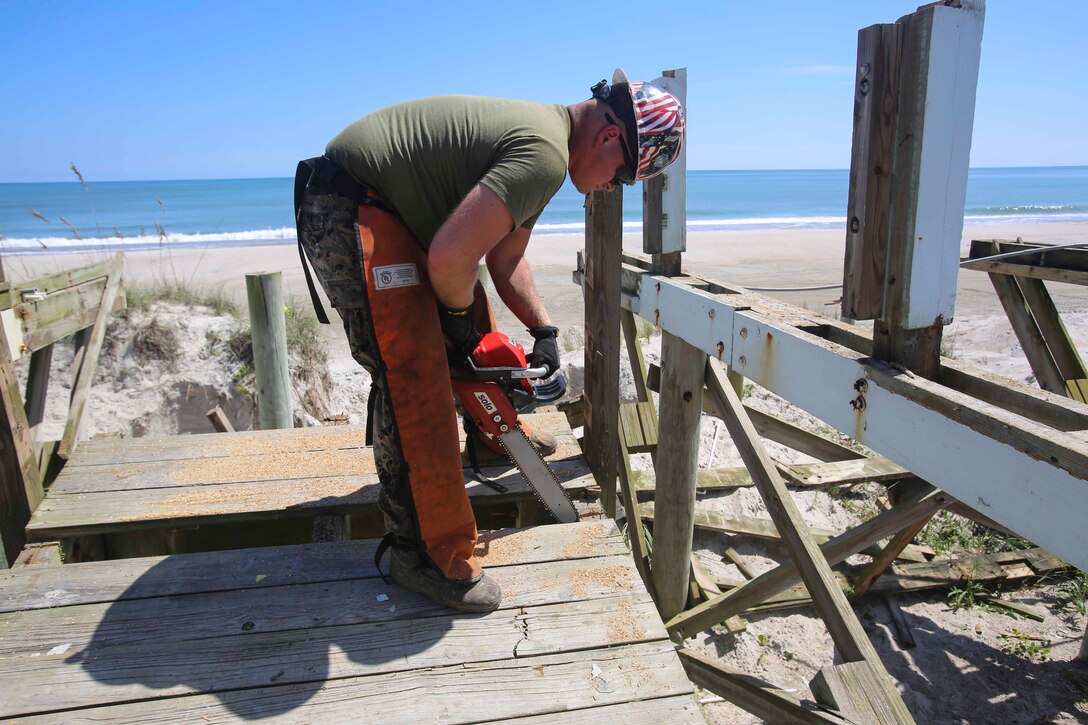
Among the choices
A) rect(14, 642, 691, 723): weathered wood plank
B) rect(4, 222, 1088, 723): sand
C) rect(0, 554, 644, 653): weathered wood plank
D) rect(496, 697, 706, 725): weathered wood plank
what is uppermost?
rect(0, 554, 644, 653): weathered wood plank

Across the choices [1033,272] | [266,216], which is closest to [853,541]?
[1033,272]

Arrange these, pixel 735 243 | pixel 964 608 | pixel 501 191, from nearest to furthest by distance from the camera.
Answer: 1. pixel 501 191
2. pixel 964 608
3. pixel 735 243

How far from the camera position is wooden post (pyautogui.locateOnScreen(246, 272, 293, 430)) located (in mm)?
4324

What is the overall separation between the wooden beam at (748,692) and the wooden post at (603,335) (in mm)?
721

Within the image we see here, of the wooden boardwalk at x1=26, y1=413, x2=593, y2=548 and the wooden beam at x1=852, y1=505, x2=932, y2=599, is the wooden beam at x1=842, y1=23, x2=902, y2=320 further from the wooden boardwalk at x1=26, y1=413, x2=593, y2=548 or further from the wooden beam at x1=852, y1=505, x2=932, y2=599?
the wooden beam at x1=852, y1=505, x2=932, y2=599

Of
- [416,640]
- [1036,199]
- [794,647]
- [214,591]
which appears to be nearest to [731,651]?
[794,647]

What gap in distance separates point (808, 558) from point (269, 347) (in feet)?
11.1

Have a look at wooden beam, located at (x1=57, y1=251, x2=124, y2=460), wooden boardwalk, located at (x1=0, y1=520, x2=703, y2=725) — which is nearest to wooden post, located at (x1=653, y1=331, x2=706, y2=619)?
wooden boardwalk, located at (x1=0, y1=520, x2=703, y2=725)

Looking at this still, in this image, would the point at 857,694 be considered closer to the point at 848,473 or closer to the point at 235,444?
the point at 848,473

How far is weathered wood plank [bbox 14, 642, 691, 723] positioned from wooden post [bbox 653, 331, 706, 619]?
1.37m

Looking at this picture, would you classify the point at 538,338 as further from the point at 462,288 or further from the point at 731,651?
the point at 731,651

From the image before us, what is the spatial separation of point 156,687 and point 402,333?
3.92 ft

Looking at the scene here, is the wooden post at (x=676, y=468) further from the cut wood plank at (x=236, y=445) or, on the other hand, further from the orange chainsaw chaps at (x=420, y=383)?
the orange chainsaw chaps at (x=420, y=383)

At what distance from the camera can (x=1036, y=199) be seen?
42.2 meters
